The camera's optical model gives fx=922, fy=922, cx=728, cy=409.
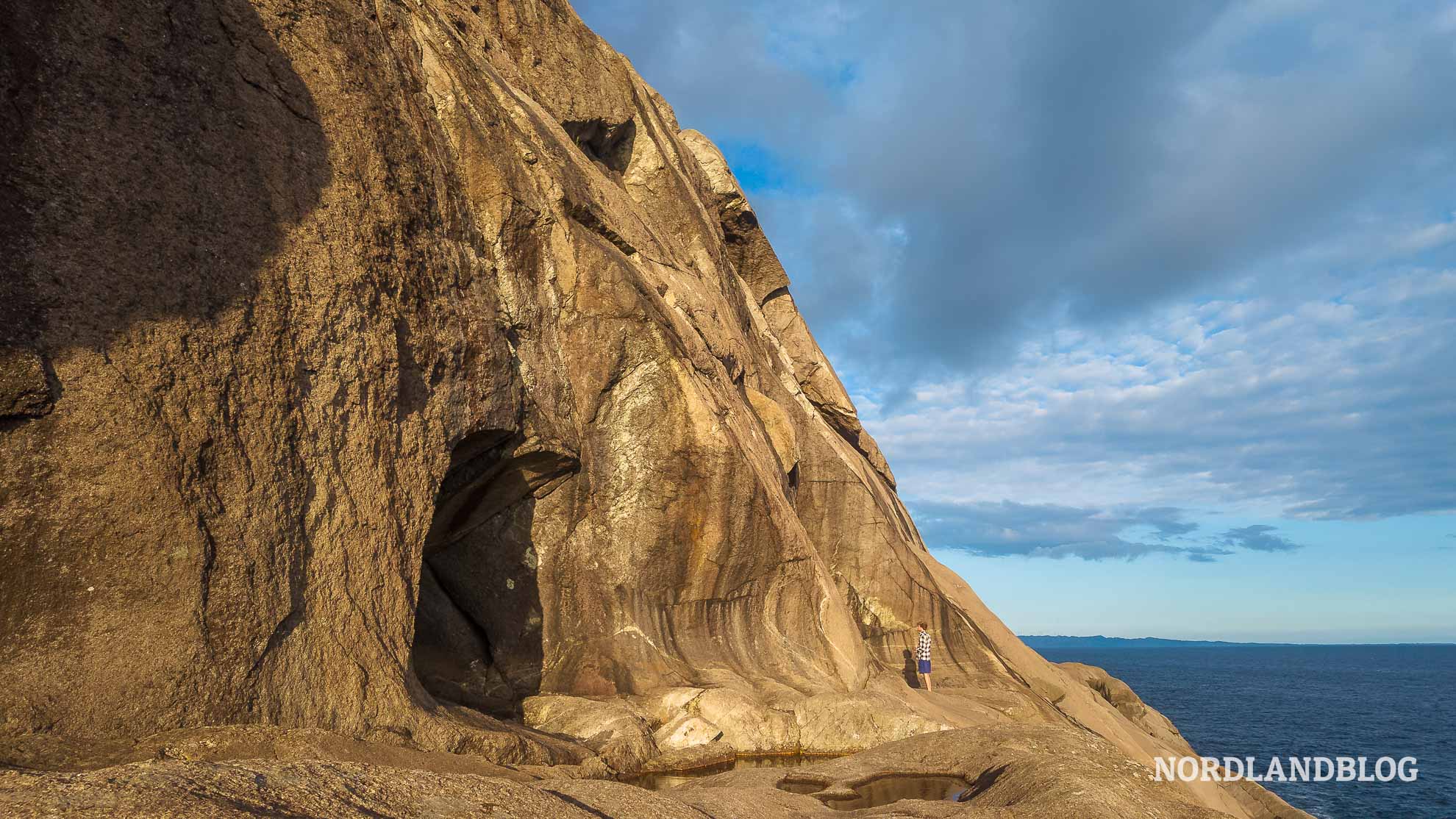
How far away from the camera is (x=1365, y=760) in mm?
51688

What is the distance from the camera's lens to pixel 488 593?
17.7 meters

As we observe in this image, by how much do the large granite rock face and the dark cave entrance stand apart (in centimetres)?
7

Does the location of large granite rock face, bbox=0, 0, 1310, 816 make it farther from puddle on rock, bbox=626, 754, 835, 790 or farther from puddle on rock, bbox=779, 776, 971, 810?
puddle on rock, bbox=779, 776, 971, 810

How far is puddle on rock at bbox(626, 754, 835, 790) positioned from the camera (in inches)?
517

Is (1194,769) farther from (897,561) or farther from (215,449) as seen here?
(215,449)

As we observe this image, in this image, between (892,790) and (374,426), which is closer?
(374,426)

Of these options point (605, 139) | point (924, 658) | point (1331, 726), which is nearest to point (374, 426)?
point (924, 658)

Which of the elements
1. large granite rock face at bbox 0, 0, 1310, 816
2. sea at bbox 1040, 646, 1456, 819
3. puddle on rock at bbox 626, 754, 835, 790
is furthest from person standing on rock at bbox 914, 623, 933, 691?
sea at bbox 1040, 646, 1456, 819

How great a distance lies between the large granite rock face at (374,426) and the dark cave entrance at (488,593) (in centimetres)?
7

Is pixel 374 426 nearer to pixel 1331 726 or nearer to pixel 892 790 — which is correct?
pixel 892 790

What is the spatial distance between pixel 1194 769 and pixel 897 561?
1024 cm

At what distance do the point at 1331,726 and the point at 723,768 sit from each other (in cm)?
7154

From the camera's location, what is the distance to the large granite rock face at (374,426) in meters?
9.10

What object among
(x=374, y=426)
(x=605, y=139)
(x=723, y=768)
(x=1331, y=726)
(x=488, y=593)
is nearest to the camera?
(x=374, y=426)
